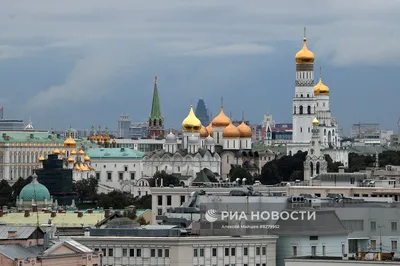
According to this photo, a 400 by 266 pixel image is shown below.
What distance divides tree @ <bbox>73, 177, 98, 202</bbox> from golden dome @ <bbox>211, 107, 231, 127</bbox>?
17899 millimetres

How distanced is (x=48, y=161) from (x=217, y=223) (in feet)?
313

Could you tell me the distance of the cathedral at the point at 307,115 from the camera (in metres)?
158

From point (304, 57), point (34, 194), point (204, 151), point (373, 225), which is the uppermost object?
point (304, 57)

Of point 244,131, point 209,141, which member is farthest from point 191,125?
point 244,131

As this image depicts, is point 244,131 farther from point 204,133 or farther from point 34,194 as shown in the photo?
point 34,194

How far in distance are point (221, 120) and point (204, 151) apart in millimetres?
11597

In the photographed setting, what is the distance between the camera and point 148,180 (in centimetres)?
14525

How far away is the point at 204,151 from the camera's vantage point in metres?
155

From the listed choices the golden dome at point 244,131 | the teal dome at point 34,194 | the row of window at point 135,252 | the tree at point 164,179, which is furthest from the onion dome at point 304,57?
the row of window at point 135,252

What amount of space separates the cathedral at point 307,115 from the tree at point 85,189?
1910 centimetres

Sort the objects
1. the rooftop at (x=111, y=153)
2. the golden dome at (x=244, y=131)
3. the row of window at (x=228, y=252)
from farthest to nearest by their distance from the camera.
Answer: the rooftop at (x=111, y=153) → the golden dome at (x=244, y=131) → the row of window at (x=228, y=252)

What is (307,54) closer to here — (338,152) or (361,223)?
(338,152)

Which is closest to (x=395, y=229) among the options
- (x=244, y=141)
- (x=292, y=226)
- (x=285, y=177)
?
A: (x=292, y=226)

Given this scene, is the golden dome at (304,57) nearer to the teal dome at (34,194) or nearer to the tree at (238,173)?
the tree at (238,173)
